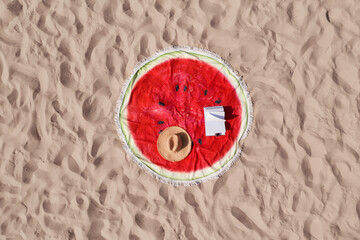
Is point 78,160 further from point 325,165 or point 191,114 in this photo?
point 325,165

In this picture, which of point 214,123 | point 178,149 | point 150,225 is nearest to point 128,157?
point 178,149

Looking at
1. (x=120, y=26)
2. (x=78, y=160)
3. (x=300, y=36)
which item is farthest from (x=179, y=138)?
(x=300, y=36)

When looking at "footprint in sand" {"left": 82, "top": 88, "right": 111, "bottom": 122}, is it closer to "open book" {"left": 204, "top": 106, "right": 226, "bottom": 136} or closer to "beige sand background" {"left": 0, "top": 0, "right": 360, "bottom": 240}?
"beige sand background" {"left": 0, "top": 0, "right": 360, "bottom": 240}

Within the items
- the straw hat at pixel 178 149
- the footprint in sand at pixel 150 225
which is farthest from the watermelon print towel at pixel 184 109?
the footprint in sand at pixel 150 225

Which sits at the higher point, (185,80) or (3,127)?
(185,80)

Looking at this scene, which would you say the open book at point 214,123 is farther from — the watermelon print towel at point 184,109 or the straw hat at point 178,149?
the straw hat at point 178,149

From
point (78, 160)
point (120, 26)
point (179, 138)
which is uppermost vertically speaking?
point (120, 26)
